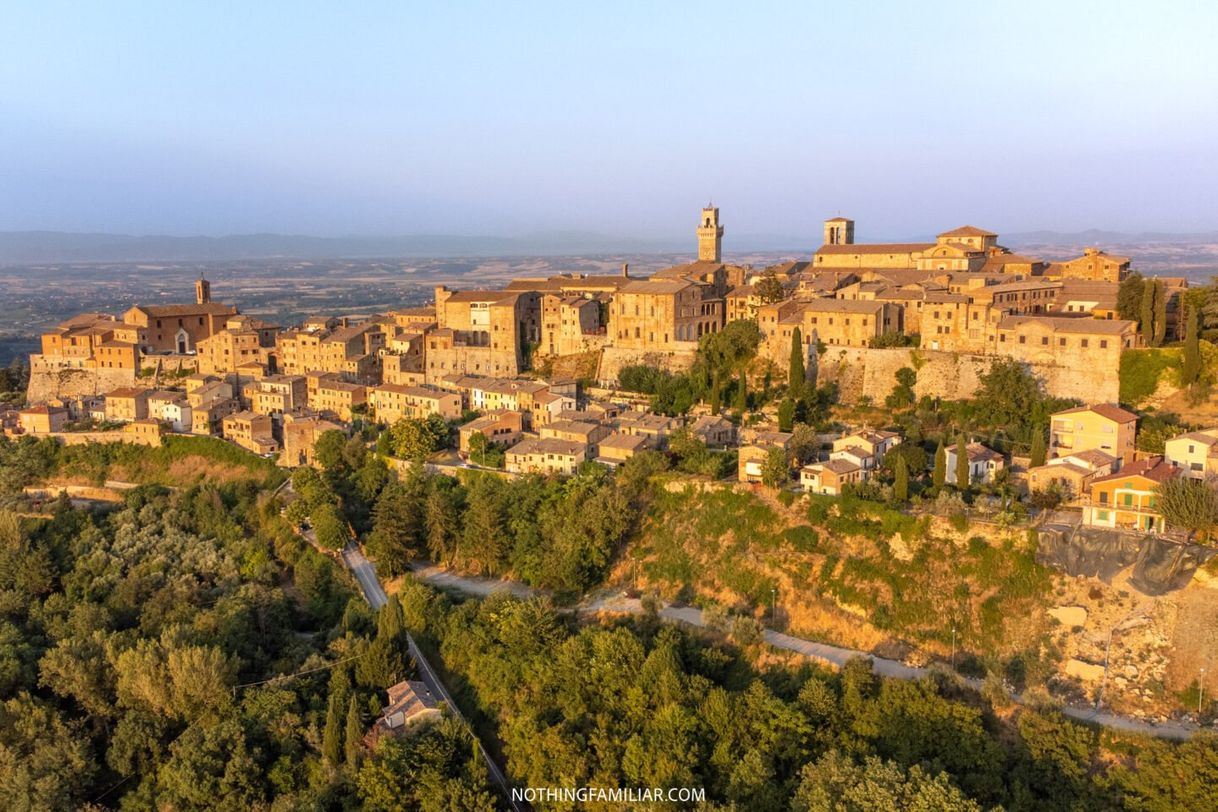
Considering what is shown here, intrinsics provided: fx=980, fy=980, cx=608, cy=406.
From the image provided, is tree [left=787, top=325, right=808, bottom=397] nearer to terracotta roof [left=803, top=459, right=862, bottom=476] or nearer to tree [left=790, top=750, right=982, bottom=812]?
terracotta roof [left=803, top=459, right=862, bottom=476]

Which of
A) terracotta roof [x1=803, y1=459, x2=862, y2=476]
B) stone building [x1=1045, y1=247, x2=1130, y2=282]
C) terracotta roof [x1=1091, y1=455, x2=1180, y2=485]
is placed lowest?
terracotta roof [x1=803, y1=459, x2=862, y2=476]

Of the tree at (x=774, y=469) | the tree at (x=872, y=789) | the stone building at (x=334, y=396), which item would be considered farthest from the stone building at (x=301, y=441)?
the tree at (x=872, y=789)

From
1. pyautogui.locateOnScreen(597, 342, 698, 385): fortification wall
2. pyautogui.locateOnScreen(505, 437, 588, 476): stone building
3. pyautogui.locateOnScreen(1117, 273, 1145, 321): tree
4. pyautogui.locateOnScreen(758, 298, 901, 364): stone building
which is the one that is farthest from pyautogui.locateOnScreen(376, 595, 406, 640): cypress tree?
pyautogui.locateOnScreen(1117, 273, 1145, 321): tree

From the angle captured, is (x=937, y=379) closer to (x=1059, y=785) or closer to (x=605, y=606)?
(x=605, y=606)

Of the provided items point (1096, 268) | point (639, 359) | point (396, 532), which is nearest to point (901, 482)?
point (396, 532)

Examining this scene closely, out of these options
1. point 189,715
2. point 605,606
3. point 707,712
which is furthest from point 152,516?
point 707,712
